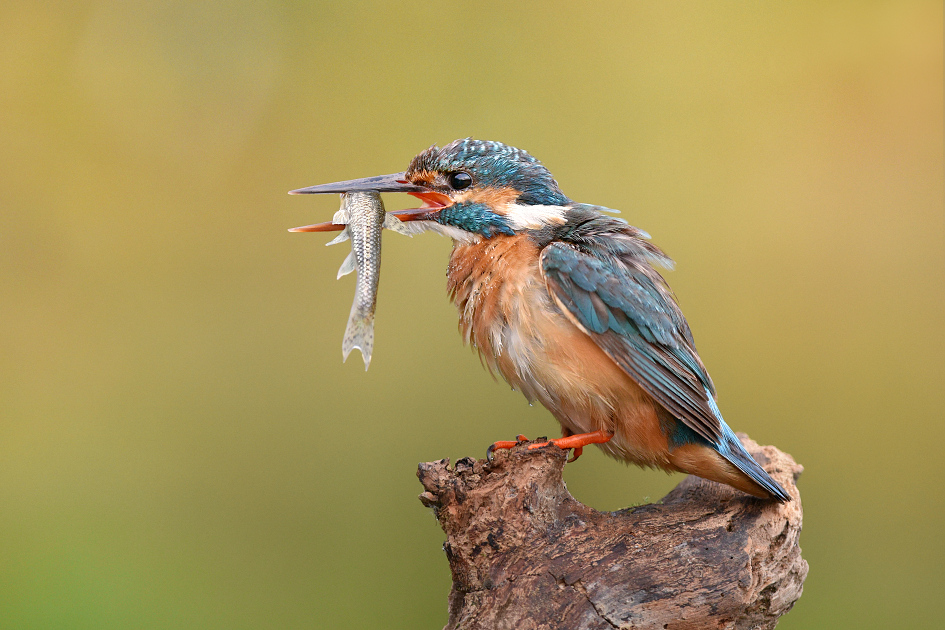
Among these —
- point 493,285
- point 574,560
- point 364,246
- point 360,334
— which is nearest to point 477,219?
point 493,285

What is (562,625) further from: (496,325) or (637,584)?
(496,325)

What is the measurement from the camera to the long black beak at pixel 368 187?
1.99m

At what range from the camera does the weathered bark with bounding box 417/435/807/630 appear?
1632 millimetres

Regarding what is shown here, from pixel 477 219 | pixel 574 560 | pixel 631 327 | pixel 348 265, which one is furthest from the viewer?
pixel 348 265

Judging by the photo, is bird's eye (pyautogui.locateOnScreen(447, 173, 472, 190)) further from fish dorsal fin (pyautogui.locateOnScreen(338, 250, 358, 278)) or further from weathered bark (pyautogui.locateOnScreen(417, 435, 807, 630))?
weathered bark (pyautogui.locateOnScreen(417, 435, 807, 630))

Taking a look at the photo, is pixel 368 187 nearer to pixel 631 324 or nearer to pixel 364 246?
pixel 364 246

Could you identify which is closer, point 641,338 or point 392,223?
point 641,338

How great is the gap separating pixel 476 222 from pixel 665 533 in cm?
90

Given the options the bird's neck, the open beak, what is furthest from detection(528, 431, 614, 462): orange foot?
the open beak

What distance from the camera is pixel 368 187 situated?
6.56 feet

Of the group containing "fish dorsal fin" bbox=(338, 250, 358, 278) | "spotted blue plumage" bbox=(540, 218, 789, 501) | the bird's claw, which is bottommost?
the bird's claw

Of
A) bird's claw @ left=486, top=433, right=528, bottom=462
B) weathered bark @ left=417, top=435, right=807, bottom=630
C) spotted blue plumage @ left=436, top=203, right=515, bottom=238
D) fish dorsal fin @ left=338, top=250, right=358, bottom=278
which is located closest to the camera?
weathered bark @ left=417, top=435, right=807, bottom=630

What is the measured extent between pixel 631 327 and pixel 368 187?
2.57ft

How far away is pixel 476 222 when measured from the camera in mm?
1963
